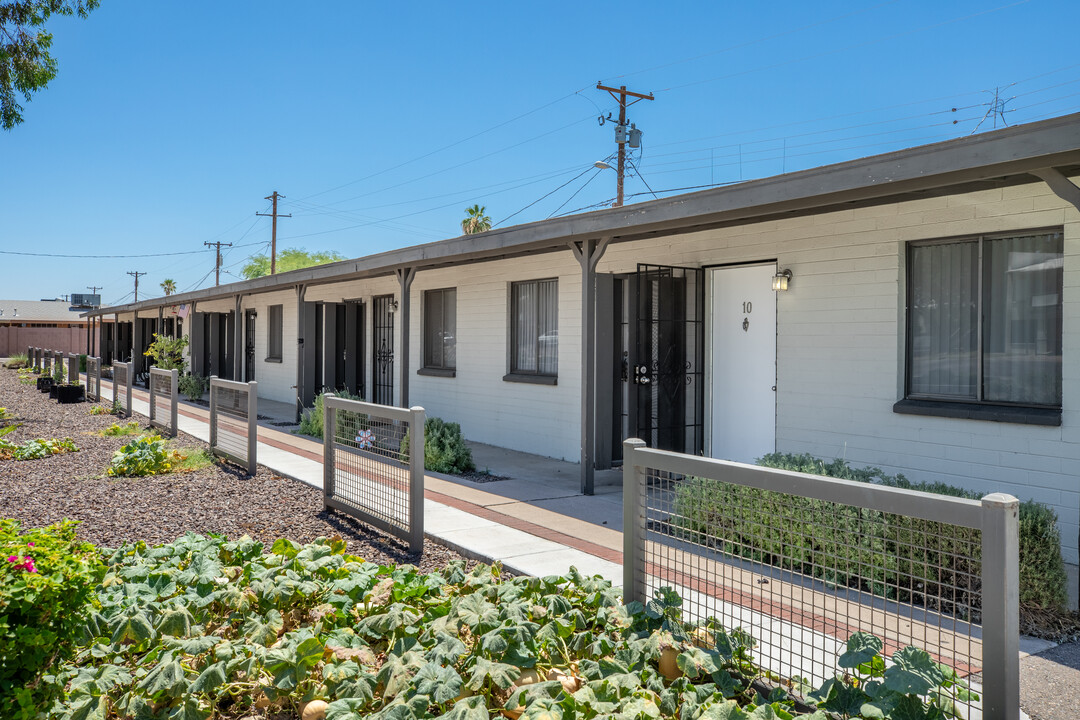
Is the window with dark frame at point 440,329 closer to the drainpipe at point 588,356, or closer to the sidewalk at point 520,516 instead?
the sidewalk at point 520,516

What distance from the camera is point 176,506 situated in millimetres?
6035

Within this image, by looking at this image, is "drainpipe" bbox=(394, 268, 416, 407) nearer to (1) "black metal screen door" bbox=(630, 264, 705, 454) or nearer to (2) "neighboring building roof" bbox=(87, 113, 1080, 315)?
(2) "neighboring building roof" bbox=(87, 113, 1080, 315)

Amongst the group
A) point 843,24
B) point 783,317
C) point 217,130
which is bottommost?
point 783,317

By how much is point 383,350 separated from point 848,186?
33.7 feet

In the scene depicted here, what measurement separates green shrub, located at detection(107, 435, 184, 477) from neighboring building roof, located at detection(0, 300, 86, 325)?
184 ft

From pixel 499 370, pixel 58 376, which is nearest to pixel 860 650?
pixel 499 370

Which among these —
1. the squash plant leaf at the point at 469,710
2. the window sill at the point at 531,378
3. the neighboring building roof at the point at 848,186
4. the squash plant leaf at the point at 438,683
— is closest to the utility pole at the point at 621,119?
the window sill at the point at 531,378

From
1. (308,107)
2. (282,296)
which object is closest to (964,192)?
(282,296)

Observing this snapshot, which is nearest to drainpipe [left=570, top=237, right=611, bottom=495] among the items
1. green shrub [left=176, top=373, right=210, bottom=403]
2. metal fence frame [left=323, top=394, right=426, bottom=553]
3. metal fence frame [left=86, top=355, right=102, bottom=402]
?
metal fence frame [left=323, top=394, right=426, bottom=553]

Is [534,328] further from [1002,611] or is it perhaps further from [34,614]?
[1002,611]

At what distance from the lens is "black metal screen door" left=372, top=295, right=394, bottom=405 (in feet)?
44.1

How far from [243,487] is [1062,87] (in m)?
21.9

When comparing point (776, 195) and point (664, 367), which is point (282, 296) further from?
point (776, 195)

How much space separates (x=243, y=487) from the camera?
6.86 metres
